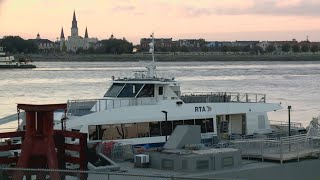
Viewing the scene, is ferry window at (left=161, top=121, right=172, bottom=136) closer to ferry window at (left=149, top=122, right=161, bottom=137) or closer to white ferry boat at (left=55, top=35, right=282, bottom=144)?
white ferry boat at (left=55, top=35, right=282, bottom=144)

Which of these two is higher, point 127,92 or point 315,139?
point 127,92

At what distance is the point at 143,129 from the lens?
80.5 feet

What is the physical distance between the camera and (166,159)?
20.1m

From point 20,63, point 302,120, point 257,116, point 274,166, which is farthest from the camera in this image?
point 20,63

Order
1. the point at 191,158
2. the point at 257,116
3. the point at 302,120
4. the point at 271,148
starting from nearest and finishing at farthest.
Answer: the point at 191,158 → the point at 271,148 → the point at 257,116 → the point at 302,120

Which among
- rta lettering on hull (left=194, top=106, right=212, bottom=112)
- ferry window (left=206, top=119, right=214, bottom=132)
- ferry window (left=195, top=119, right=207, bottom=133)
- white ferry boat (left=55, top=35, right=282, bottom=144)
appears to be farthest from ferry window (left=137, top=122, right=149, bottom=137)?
ferry window (left=206, top=119, right=214, bottom=132)

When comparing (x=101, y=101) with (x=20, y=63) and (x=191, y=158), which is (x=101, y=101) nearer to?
(x=191, y=158)

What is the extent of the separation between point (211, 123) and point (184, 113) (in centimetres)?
143

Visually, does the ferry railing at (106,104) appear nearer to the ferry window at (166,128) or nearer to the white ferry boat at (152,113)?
the white ferry boat at (152,113)

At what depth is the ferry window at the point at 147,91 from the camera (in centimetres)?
2591

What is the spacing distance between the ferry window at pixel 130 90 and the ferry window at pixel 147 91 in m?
→ 0.20

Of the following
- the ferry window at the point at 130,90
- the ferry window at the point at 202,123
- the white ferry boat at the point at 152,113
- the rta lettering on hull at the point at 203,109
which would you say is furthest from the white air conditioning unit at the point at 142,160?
the rta lettering on hull at the point at 203,109

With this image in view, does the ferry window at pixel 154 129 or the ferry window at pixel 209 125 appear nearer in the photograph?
the ferry window at pixel 154 129

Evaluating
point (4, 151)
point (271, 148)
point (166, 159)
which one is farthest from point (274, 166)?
point (4, 151)
